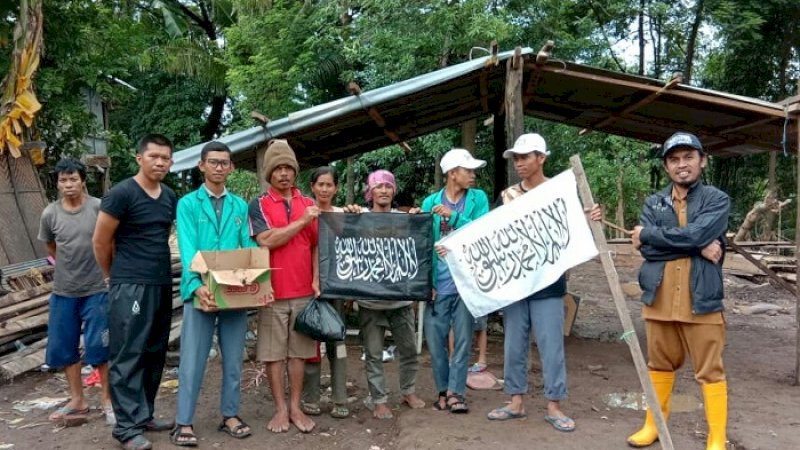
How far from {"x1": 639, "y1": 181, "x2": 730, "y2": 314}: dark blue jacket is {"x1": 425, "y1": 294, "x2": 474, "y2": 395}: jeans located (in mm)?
1285

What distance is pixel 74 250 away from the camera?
15.4 feet

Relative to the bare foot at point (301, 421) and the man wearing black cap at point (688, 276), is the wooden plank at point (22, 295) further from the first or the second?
the man wearing black cap at point (688, 276)

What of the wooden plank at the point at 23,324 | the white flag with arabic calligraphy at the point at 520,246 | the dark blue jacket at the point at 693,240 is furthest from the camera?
the wooden plank at the point at 23,324

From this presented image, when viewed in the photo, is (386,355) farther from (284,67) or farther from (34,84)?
(284,67)

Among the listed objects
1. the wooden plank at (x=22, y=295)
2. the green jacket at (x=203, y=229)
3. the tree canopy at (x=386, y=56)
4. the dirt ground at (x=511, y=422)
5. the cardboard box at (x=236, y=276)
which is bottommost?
the dirt ground at (x=511, y=422)

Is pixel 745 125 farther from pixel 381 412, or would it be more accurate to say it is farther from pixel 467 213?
pixel 381 412

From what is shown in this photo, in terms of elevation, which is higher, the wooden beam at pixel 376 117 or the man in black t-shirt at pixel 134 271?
the wooden beam at pixel 376 117

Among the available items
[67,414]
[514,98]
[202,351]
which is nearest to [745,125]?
[514,98]

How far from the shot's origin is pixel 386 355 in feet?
21.5

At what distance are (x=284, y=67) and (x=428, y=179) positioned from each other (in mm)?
4586

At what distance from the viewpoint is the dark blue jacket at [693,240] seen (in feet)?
11.9

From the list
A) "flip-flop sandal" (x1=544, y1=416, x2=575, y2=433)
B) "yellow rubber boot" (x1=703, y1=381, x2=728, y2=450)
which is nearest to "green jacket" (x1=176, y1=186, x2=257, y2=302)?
"flip-flop sandal" (x1=544, y1=416, x2=575, y2=433)

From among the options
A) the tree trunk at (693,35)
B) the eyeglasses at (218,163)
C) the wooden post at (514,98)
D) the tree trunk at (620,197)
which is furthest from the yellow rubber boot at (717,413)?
the tree trunk at (693,35)

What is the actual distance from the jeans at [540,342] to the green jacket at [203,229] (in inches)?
75.9
